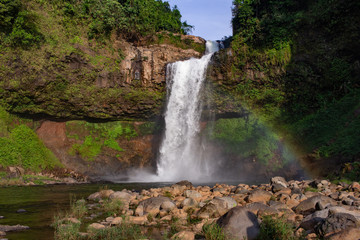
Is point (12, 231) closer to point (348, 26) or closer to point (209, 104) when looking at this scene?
point (209, 104)

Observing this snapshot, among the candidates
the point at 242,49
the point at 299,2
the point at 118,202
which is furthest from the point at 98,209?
the point at 299,2

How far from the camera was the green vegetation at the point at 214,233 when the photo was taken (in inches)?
206

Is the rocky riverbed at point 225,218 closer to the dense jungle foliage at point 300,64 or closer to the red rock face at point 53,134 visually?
the dense jungle foliage at point 300,64

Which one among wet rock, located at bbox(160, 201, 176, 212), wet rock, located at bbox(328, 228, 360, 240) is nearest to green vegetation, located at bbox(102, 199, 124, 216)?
wet rock, located at bbox(160, 201, 176, 212)

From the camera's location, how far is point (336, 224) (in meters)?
4.70

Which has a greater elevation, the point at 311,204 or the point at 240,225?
the point at 240,225

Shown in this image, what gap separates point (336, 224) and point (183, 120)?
20636 millimetres

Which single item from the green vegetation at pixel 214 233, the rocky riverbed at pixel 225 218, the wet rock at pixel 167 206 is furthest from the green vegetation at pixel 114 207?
the green vegetation at pixel 214 233

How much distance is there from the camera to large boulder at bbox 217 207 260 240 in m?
5.32

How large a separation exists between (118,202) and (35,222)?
2369mm

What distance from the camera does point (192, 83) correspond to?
24859 mm

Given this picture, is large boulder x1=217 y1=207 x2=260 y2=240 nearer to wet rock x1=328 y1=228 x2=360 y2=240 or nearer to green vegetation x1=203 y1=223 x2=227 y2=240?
green vegetation x1=203 y1=223 x2=227 y2=240

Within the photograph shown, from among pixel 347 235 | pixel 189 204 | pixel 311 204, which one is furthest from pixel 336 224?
pixel 189 204

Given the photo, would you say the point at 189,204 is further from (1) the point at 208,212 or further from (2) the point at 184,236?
(2) the point at 184,236
